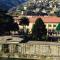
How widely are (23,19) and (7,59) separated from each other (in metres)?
6.01

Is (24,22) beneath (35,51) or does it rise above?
above

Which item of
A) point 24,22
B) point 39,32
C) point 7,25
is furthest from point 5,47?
point 24,22

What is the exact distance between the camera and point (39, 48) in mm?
Answer: 8797

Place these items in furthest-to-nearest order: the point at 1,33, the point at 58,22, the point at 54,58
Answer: the point at 58,22
the point at 1,33
the point at 54,58

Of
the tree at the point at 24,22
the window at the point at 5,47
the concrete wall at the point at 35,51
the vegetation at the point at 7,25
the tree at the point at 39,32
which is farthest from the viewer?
the tree at the point at 24,22

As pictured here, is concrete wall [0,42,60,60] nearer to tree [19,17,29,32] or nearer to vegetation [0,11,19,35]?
vegetation [0,11,19,35]

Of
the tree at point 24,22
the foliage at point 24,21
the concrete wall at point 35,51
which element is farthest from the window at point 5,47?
the foliage at point 24,21

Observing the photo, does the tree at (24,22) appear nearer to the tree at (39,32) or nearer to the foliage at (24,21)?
the foliage at (24,21)

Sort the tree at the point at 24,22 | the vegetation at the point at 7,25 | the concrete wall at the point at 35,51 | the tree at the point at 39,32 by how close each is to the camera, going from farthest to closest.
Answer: the tree at the point at 24,22 < the vegetation at the point at 7,25 < the tree at the point at 39,32 < the concrete wall at the point at 35,51

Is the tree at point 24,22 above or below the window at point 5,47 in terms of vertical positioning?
above

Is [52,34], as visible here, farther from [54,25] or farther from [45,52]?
[45,52]

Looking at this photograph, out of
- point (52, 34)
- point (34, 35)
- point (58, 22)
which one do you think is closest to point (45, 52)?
point (34, 35)

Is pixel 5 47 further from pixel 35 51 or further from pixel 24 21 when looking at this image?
pixel 24 21

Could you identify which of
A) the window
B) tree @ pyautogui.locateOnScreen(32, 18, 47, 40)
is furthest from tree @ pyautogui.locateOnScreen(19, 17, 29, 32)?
the window
